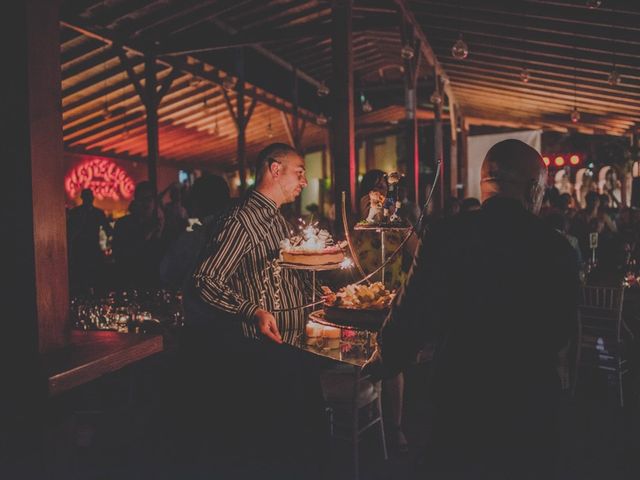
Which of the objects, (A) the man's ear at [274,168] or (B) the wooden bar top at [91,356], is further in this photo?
(A) the man's ear at [274,168]

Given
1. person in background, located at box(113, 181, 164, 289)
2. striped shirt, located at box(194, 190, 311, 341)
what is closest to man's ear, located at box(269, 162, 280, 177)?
striped shirt, located at box(194, 190, 311, 341)

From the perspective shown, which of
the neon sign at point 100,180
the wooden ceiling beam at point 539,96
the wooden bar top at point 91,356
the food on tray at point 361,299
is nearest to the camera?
the wooden bar top at point 91,356

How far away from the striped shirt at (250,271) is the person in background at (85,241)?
5060 mm

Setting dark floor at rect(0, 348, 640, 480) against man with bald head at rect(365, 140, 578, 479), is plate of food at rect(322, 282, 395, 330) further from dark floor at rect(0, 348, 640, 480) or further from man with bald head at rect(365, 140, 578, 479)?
dark floor at rect(0, 348, 640, 480)

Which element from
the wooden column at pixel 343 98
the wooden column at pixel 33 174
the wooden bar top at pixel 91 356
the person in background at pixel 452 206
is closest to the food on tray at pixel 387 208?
the wooden bar top at pixel 91 356

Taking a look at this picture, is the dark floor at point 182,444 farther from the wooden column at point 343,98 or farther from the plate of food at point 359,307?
the wooden column at point 343,98

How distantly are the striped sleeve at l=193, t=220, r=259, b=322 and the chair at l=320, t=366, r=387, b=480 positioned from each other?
1.21 m

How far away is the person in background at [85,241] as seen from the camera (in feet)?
25.9

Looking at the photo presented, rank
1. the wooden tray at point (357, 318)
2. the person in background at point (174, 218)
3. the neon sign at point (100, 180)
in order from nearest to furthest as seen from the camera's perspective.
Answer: the wooden tray at point (357, 318) → the person in background at point (174, 218) → the neon sign at point (100, 180)

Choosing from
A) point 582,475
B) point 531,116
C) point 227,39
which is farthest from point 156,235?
point 531,116

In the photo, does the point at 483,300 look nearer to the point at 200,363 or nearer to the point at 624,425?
the point at 200,363

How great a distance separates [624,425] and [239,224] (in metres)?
4.09

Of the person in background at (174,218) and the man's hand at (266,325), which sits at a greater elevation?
the person in background at (174,218)

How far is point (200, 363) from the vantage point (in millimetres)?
3521
